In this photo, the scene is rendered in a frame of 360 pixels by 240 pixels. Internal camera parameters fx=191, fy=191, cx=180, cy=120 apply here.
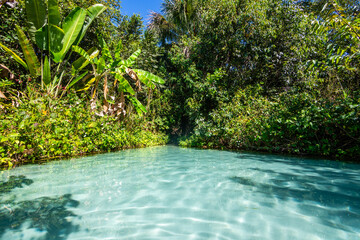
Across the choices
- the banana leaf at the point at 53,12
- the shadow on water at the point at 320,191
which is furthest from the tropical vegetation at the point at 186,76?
the shadow on water at the point at 320,191

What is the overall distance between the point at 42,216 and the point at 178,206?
1.40 m

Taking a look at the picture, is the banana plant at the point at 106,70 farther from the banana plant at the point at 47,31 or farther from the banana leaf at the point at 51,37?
the banana leaf at the point at 51,37

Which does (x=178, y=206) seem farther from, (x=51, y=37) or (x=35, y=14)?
(x=35, y=14)

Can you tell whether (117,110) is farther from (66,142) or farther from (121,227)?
(121,227)

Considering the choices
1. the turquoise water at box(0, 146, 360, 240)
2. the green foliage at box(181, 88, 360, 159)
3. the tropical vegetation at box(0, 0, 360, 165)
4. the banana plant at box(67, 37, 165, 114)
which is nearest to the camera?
the turquoise water at box(0, 146, 360, 240)

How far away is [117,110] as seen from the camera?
838cm

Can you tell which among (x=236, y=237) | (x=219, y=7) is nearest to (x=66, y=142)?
(x=236, y=237)

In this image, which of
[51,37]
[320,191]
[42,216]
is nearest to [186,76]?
[51,37]

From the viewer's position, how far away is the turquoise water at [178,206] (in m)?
1.67

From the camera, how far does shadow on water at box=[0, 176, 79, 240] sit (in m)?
1.69

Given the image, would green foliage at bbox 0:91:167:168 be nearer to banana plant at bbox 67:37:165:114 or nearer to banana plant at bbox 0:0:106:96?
banana plant at bbox 0:0:106:96

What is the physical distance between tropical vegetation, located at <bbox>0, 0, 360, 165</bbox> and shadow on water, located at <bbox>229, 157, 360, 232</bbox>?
8.31 feet

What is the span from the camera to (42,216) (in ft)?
6.33

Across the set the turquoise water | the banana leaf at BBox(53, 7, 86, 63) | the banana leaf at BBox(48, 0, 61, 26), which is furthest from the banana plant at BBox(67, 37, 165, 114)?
the turquoise water
